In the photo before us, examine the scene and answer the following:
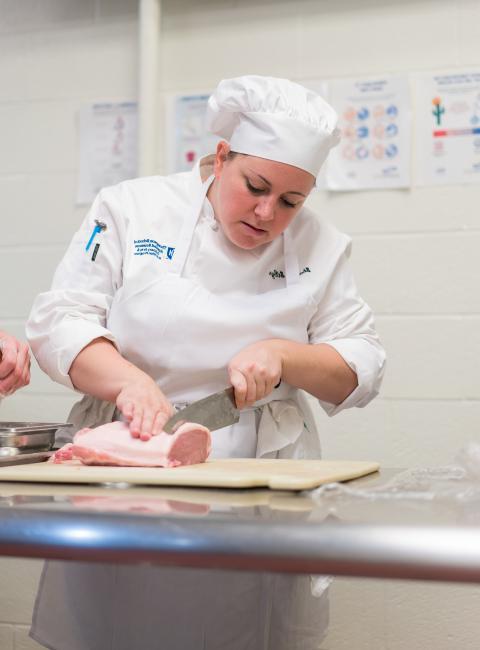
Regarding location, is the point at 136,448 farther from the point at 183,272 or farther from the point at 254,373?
the point at 183,272

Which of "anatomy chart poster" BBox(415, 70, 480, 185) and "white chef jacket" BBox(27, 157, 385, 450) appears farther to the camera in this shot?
"anatomy chart poster" BBox(415, 70, 480, 185)

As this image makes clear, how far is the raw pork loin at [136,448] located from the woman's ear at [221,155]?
0.65 meters

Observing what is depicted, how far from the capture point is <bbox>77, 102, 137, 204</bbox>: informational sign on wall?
2.90 meters

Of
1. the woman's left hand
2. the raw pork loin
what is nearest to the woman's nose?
the woman's left hand

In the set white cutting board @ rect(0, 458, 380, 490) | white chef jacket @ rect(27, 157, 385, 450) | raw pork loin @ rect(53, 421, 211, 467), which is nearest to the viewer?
white cutting board @ rect(0, 458, 380, 490)

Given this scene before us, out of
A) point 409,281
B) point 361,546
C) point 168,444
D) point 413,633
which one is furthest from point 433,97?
point 361,546

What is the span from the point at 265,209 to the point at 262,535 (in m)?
0.96

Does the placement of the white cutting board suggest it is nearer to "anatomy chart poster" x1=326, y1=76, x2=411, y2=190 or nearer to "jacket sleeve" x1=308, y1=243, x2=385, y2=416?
"jacket sleeve" x1=308, y1=243, x2=385, y2=416

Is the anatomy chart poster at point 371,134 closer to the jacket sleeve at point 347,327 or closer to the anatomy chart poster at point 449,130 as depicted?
the anatomy chart poster at point 449,130

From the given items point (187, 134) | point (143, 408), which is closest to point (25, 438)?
point (143, 408)

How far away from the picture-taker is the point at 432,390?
2.56 metres

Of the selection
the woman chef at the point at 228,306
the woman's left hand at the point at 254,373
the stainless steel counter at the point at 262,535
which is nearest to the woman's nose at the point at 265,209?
the woman chef at the point at 228,306

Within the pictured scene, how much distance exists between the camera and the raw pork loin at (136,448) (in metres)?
1.30

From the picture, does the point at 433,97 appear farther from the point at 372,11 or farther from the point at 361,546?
the point at 361,546
